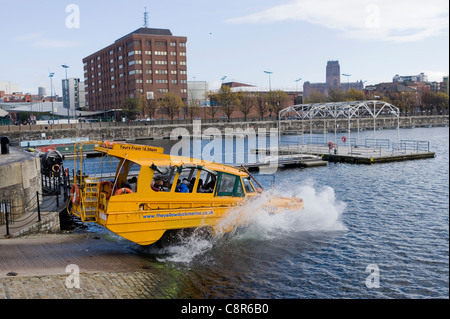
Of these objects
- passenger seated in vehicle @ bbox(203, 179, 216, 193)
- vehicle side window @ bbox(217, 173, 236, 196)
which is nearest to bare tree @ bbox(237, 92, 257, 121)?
vehicle side window @ bbox(217, 173, 236, 196)

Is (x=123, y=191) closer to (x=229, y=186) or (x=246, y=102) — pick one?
(x=229, y=186)

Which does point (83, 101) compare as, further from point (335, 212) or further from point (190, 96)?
point (335, 212)

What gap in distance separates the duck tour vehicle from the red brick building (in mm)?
111615

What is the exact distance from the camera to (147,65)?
431 feet

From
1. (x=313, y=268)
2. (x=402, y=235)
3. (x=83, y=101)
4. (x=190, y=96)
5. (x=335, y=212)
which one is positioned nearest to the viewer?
(x=313, y=268)

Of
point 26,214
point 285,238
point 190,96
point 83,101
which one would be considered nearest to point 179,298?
point 285,238

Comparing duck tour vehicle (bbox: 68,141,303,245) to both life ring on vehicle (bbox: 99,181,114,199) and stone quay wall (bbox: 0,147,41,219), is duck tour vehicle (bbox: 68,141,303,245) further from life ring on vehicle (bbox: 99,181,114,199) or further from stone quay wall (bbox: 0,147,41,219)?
stone quay wall (bbox: 0,147,41,219)

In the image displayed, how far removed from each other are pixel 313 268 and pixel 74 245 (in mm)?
9218

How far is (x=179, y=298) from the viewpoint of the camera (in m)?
14.2

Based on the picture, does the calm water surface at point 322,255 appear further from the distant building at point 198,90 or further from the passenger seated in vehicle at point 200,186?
the distant building at point 198,90

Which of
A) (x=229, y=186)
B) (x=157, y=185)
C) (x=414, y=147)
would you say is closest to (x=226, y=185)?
(x=229, y=186)

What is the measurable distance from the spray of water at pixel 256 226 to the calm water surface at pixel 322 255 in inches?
1.8

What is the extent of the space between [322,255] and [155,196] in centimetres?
737

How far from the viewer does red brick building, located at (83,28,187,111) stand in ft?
427
